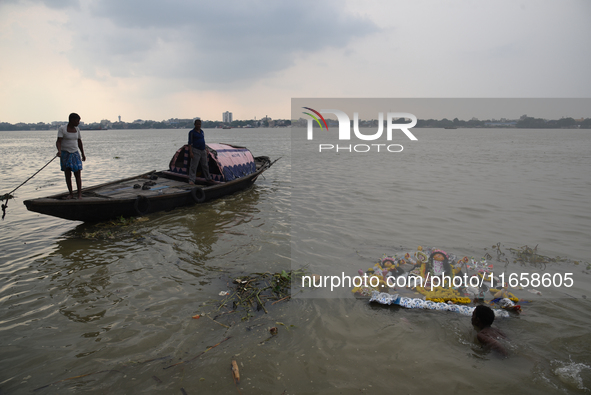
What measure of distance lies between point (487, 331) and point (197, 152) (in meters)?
8.59

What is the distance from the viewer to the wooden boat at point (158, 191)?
6.63 m

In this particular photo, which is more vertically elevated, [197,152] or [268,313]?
[197,152]

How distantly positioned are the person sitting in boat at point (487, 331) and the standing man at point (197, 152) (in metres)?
8.19

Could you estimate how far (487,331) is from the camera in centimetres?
345

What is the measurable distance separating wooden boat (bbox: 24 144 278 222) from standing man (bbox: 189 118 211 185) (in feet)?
1.03

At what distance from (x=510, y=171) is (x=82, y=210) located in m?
17.1

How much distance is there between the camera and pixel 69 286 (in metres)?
4.66

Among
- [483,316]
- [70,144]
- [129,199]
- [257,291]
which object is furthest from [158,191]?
[483,316]

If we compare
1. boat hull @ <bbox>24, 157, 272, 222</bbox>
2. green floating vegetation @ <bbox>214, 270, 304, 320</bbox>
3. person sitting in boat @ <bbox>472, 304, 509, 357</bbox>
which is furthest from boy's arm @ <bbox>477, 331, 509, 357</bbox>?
boat hull @ <bbox>24, 157, 272, 222</bbox>

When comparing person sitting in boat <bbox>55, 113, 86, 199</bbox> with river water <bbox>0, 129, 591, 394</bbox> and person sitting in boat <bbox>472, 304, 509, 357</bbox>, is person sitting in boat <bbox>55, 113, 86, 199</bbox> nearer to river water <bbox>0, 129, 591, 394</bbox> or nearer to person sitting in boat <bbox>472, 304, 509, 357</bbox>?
river water <bbox>0, 129, 591, 394</bbox>

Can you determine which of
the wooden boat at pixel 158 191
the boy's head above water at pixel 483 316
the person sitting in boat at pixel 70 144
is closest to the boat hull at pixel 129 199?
the wooden boat at pixel 158 191

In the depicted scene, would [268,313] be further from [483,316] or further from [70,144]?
[70,144]

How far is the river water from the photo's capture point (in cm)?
300

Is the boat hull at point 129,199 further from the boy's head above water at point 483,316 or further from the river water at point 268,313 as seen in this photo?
the boy's head above water at point 483,316
